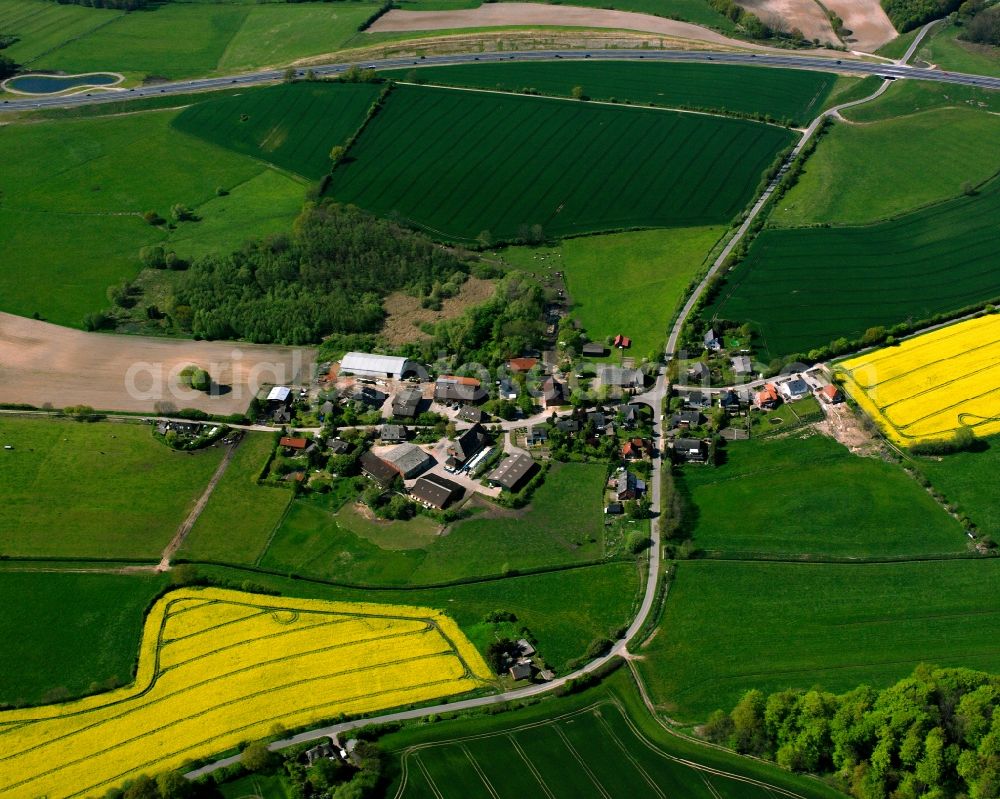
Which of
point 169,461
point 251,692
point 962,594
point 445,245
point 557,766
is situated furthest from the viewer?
point 445,245

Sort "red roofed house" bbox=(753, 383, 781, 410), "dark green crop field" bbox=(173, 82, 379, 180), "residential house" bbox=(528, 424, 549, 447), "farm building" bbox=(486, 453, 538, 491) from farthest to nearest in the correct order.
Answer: "dark green crop field" bbox=(173, 82, 379, 180)
"red roofed house" bbox=(753, 383, 781, 410)
"residential house" bbox=(528, 424, 549, 447)
"farm building" bbox=(486, 453, 538, 491)

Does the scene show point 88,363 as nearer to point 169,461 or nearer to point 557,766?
point 169,461

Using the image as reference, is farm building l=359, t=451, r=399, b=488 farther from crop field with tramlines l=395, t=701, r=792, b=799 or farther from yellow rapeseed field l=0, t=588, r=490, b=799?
crop field with tramlines l=395, t=701, r=792, b=799

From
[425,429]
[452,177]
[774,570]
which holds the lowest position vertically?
[774,570]

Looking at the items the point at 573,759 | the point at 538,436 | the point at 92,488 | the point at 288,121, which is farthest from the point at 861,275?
the point at 288,121

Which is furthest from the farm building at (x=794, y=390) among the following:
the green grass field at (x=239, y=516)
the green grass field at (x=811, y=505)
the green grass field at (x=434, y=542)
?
the green grass field at (x=239, y=516)

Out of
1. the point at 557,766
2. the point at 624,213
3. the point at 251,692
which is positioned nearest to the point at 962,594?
the point at 557,766

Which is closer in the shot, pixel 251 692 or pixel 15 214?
pixel 251 692

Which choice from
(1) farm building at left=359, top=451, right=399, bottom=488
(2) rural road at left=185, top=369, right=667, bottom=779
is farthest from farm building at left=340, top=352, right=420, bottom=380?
(2) rural road at left=185, top=369, right=667, bottom=779
